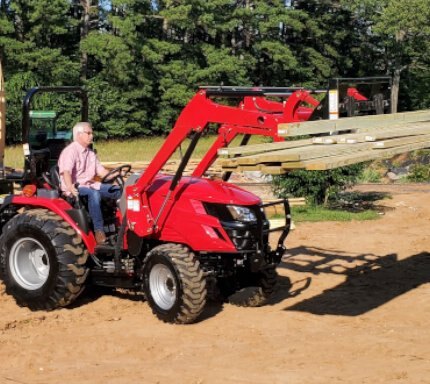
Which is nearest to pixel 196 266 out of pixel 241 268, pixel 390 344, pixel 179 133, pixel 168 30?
pixel 241 268

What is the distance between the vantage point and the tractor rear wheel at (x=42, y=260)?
8.82 metres

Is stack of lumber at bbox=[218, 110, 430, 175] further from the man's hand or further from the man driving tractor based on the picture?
the man's hand

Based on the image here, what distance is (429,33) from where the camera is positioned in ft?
161

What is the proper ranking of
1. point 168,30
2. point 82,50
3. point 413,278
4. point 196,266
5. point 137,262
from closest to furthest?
1. point 196,266
2. point 137,262
3. point 413,278
4. point 82,50
5. point 168,30

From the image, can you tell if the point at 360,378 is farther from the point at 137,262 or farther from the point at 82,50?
the point at 82,50

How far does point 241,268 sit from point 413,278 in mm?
3214

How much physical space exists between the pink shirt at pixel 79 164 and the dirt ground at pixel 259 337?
1.39 metres

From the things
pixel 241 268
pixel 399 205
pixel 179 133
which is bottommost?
pixel 399 205

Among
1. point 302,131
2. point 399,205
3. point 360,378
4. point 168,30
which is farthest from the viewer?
point 168,30

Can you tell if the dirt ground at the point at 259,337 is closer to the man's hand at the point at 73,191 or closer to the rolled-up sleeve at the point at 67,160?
the man's hand at the point at 73,191

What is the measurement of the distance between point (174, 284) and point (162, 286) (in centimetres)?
32

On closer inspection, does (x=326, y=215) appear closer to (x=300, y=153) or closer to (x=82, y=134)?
(x=82, y=134)

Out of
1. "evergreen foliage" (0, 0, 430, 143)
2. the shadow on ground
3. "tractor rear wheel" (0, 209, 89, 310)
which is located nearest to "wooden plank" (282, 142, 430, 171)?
the shadow on ground

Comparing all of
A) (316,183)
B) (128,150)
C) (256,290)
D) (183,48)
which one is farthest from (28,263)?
(183,48)
